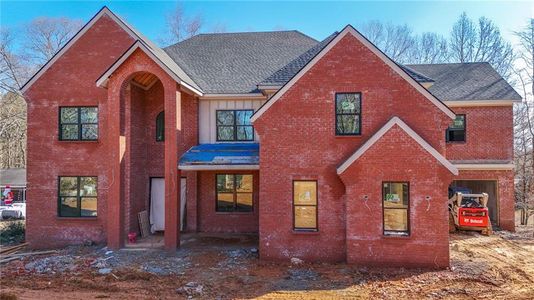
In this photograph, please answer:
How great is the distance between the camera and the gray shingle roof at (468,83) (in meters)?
17.9

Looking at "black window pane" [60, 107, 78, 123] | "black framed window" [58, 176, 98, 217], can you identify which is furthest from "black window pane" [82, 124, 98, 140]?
"black framed window" [58, 176, 98, 217]

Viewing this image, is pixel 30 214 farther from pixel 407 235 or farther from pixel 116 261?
pixel 407 235

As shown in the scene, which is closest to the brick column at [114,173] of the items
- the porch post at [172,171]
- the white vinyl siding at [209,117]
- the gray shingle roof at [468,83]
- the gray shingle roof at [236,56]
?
the porch post at [172,171]

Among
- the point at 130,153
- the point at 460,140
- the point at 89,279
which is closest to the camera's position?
the point at 89,279

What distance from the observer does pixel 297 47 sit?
19016 millimetres

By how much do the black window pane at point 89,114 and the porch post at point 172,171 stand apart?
3.59 m

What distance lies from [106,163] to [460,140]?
56.7 ft

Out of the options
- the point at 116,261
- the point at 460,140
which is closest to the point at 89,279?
the point at 116,261

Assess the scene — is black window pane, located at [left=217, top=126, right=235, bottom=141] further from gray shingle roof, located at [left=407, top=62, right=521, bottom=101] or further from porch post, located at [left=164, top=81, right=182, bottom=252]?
gray shingle roof, located at [left=407, top=62, right=521, bottom=101]

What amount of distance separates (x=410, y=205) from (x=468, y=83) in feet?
39.3

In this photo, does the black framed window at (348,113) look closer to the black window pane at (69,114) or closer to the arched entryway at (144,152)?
the arched entryway at (144,152)

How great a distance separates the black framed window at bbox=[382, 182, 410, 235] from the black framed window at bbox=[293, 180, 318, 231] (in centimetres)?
225

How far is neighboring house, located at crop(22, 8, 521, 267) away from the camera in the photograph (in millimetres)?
10938

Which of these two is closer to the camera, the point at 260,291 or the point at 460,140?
the point at 260,291
